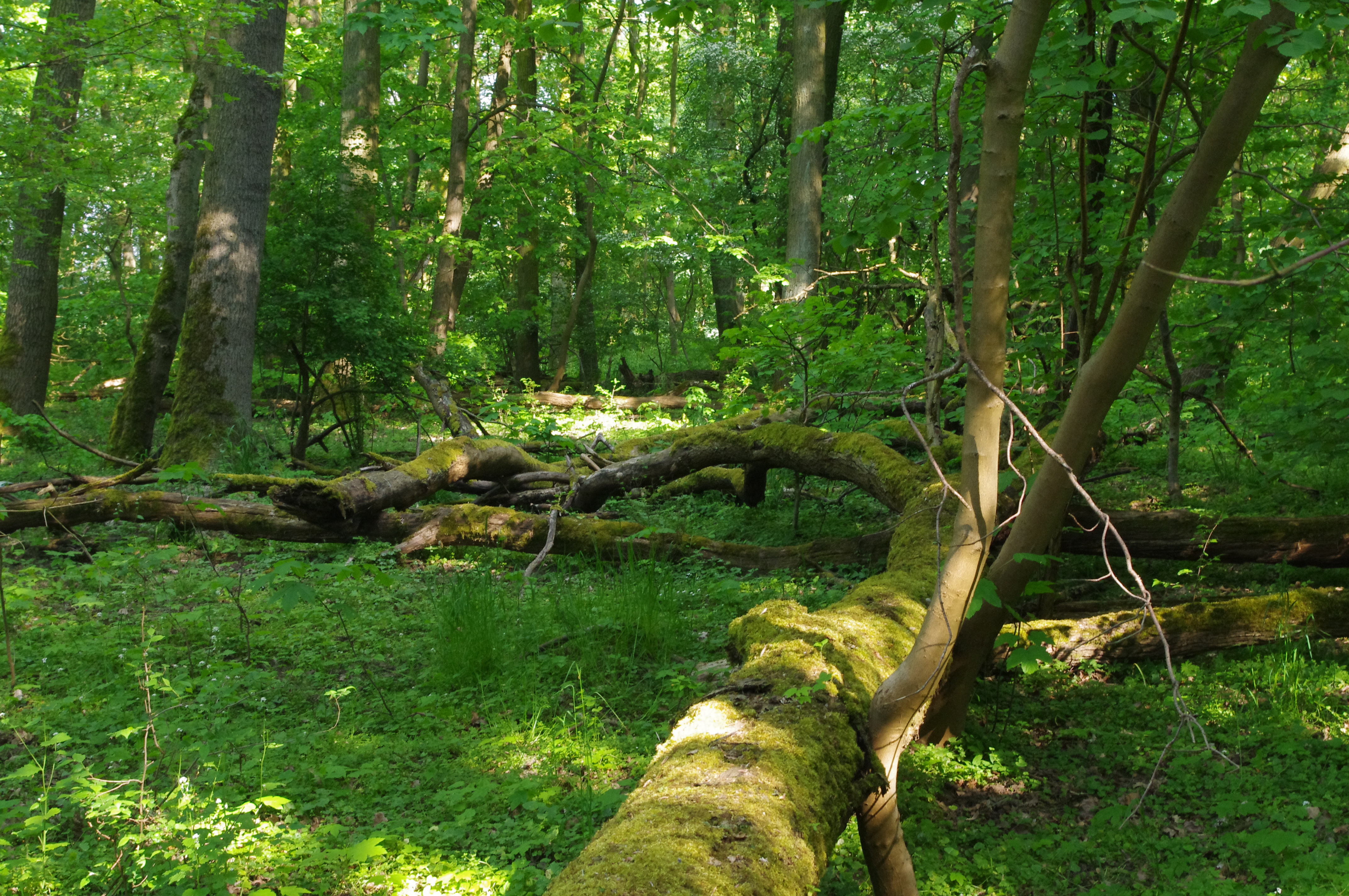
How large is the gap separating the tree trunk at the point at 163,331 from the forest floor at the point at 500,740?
177 inches

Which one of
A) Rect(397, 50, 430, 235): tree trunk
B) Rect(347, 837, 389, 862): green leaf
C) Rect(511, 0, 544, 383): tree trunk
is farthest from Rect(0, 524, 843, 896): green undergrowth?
Rect(511, 0, 544, 383): tree trunk

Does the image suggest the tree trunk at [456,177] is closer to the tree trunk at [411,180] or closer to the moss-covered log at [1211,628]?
the tree trunk at [411,180]

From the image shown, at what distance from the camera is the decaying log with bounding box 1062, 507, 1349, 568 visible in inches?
188

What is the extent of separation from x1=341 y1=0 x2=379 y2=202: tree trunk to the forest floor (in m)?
6.32

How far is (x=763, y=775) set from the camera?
2.20 metres

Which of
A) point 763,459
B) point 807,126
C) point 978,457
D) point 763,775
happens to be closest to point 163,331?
point 763,459

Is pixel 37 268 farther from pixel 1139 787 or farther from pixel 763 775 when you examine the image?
pixel 1139 787

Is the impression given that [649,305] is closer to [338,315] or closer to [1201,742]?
[338,315]

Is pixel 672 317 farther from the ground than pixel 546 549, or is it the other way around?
pixel 672 317

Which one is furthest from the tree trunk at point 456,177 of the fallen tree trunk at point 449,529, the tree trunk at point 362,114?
the fallen tree trunk at point 449,529

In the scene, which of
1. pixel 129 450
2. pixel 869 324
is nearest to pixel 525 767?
pixel 869 324

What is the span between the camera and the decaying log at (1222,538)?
15.7 ft

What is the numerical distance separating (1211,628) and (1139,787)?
151cm

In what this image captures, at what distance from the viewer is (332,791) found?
10.3ft
